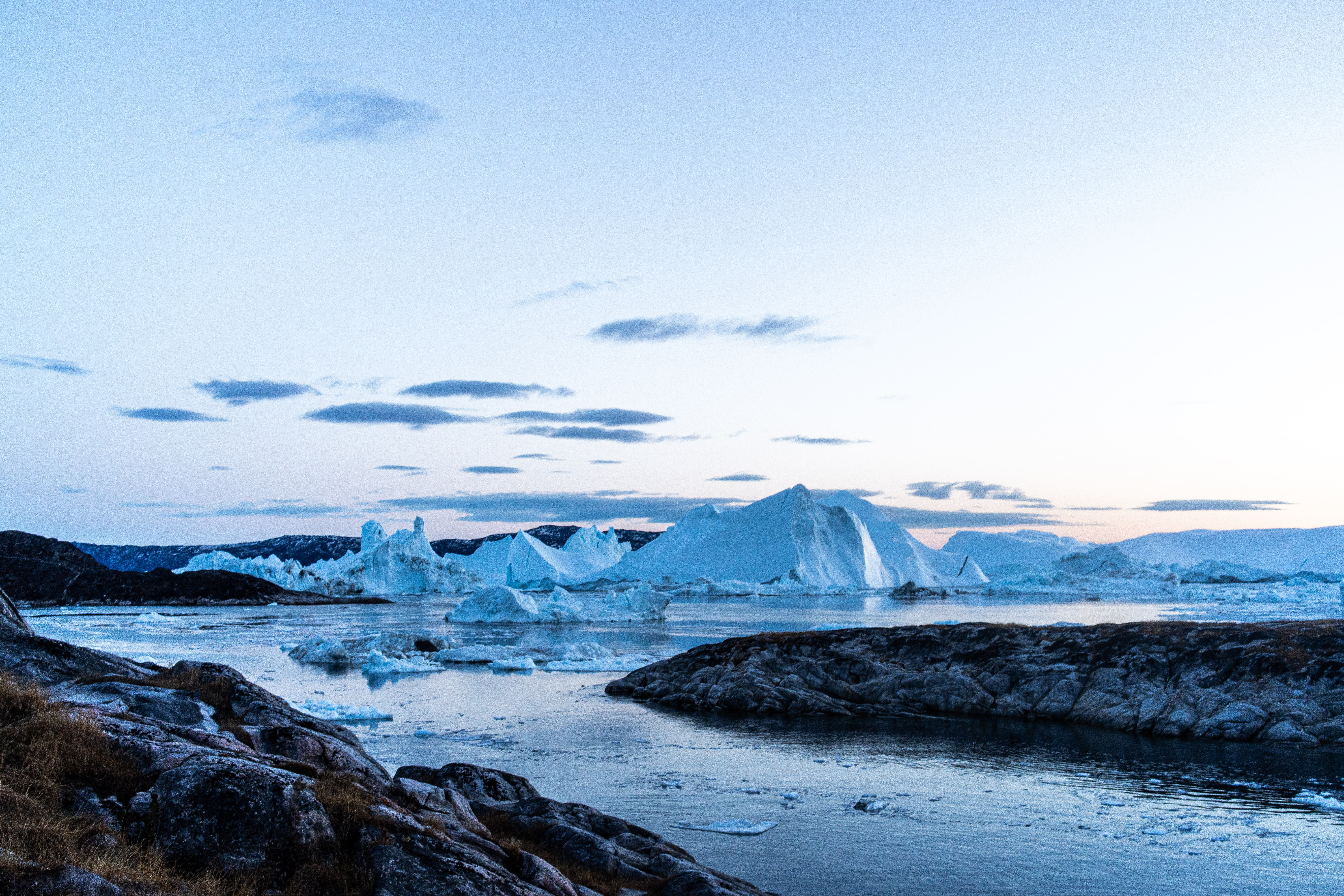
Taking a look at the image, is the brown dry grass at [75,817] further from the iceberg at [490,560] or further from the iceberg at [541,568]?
the iceberg at [490,560]

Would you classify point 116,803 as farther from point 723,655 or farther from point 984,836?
point 723,655

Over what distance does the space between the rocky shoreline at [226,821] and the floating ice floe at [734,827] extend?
4.86m

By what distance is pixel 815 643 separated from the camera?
3500 cm

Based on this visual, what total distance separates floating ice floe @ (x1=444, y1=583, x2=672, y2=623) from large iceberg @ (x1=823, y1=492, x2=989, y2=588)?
73101 millimetres

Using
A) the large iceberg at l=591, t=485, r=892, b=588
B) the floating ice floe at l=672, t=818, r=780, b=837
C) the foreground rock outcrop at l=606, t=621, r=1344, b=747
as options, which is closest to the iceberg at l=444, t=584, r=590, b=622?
the foreground rock outcrop at l=606, t=621, r=1344, b=747

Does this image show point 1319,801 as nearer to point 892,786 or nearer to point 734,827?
point 892,786

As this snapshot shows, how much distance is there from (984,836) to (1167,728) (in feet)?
46.3

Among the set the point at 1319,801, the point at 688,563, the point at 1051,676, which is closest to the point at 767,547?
the point at 688,563

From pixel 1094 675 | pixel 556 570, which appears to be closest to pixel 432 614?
pixel 556 570

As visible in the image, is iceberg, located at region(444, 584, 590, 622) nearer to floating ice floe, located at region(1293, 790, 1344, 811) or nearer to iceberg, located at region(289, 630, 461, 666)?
iceberg, located at region(289, 630, 461, 666)

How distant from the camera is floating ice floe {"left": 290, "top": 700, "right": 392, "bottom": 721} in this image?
26.1 metres

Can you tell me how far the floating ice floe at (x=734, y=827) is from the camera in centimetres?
1520

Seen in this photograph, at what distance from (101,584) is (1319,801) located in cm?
12706

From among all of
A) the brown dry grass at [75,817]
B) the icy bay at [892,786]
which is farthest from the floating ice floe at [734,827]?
the brown dry grass at [75,817]
